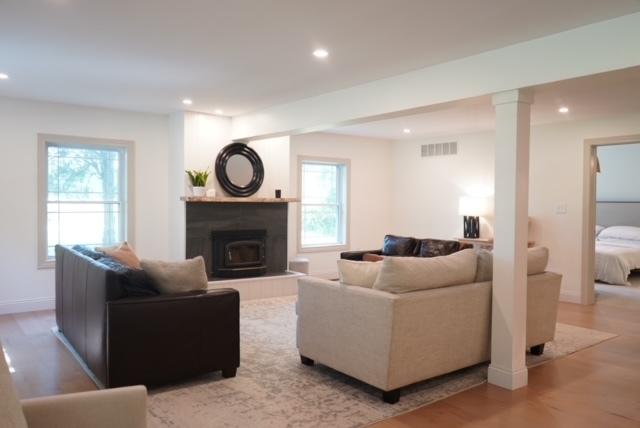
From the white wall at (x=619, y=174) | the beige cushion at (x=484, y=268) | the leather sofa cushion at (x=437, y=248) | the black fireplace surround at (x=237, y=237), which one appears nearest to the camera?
the beige cushion at (x=484, y=268)

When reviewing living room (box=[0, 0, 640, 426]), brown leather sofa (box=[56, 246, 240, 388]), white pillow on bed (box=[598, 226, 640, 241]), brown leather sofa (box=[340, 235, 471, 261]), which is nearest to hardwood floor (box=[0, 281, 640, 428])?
living room (box=[0, 0, 640, 426])

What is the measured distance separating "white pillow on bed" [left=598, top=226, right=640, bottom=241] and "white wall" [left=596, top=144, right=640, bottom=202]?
80 cm

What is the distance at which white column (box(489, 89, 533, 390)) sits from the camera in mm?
3461

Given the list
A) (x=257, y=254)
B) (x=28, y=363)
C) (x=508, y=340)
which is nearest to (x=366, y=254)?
(x=257, y=254)

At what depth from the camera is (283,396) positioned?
3291 mm

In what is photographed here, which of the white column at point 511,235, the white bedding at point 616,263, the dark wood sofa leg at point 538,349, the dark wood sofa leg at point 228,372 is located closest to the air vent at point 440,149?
the white bedding at point 616,263

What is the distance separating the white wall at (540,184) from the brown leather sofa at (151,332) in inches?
192

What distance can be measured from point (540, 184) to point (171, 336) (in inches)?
216

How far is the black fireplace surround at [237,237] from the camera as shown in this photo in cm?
628

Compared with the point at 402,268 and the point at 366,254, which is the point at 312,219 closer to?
the point at 366,254

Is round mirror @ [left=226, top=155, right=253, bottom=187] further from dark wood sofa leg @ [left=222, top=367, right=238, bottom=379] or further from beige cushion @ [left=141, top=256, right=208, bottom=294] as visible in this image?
dark wood sofa leg @ [left=222, top=367, right=238, bottom=379]

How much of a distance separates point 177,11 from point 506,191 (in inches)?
97.0

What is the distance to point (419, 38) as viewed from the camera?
132 inches

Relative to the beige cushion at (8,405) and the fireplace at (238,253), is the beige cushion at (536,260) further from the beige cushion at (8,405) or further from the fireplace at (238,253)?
the beige cushion at (8,405)
